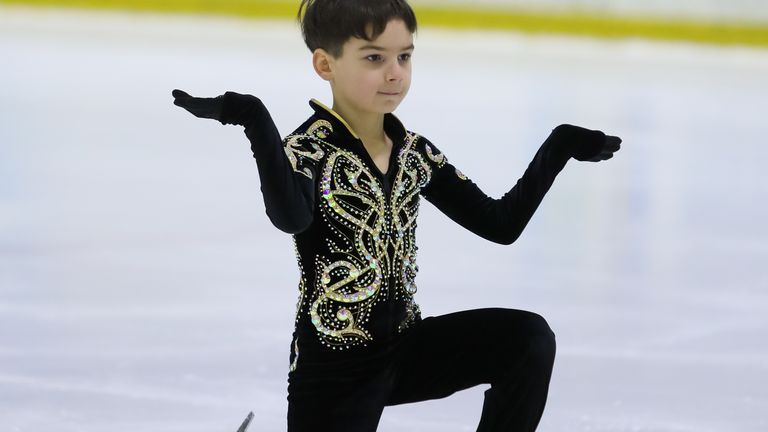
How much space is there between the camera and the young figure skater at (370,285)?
1.60 m

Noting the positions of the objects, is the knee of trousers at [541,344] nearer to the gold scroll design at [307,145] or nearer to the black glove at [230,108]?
the gold scroll design at [307,145]

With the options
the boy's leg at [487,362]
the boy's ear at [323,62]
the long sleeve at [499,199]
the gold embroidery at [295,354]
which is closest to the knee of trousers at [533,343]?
the boy's leg at [487,362]

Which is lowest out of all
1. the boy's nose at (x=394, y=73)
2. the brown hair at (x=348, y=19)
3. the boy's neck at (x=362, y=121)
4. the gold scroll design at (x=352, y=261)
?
the gold scroll design at (x=352, y=261)

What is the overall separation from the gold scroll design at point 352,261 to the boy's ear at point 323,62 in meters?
A: 0.13

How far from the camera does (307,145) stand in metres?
1.59

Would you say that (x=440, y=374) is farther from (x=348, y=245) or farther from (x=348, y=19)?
(x=348, y=19)

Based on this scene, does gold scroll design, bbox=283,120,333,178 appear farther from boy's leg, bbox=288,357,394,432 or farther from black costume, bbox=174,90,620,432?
boy's leg, bbox=288,357,394,432

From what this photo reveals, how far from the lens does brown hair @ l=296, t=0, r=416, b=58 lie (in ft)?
5.29

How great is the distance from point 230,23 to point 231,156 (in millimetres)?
3531

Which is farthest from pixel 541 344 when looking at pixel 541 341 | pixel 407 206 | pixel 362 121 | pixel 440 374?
pixel 362 121

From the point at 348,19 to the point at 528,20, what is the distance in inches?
245

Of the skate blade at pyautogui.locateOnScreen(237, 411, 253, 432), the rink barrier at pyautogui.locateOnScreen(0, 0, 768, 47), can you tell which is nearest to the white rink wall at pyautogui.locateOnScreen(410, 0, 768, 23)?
the rink barrier at pyautogui.locateOnScreen(0, 0, 768, 47)

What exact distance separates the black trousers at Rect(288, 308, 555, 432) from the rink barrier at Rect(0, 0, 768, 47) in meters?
6.20

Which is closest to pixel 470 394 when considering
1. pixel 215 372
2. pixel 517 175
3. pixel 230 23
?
pixel 215 372
